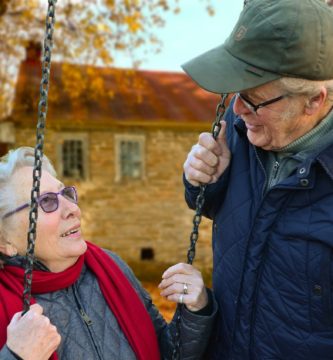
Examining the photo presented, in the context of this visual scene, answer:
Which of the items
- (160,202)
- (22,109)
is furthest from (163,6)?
(160,202)

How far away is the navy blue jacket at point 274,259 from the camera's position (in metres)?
1.78

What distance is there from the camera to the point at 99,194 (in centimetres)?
1401

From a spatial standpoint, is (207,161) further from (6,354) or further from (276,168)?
(6,354)

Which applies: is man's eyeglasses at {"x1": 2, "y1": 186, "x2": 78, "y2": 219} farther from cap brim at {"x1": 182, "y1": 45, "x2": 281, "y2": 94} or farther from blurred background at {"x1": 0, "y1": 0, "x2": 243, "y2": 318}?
blurred background at {"x1": 0, "y1": 0, "x2": 243, "y2": 318}

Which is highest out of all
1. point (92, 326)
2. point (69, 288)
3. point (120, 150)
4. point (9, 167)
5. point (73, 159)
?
point (9, 167)

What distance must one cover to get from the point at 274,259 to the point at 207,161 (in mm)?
485

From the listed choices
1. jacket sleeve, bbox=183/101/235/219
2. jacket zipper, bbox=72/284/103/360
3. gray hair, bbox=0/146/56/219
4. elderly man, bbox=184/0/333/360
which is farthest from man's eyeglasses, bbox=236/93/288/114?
jacket zipper, bbox=72/284/103/360

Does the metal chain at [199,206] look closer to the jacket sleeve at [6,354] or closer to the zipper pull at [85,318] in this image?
the zipper pull at [85,318]

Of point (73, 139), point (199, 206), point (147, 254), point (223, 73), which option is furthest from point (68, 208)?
point (147, 254)

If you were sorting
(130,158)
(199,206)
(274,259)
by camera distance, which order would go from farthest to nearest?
(130,158), (199,206), (274,259)

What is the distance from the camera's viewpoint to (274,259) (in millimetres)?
1872

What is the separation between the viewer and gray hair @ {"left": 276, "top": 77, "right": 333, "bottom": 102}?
69.7 inches

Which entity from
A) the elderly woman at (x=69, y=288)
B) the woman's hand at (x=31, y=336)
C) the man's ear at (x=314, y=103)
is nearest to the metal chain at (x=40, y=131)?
the woman's hand at (x=31, y=336)

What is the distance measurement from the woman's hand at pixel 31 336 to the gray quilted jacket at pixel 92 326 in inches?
9.2
